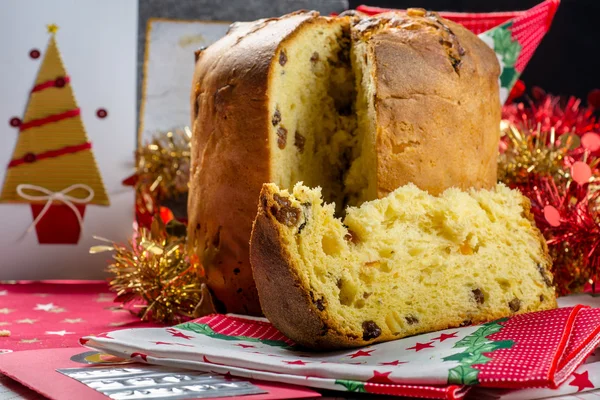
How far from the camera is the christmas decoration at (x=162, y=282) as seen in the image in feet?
4.89

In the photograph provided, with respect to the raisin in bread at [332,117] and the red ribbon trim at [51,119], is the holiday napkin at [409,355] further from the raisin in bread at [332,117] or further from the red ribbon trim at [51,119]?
the red ribbon trim at [51,119]

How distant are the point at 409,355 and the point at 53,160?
118 cm

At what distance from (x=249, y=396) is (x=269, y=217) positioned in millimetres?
269

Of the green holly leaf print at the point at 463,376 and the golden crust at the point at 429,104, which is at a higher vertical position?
the golden crust at the point at 429,104

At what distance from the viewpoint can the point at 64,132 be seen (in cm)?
188

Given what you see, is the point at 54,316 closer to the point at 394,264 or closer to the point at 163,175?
the point at 163,175

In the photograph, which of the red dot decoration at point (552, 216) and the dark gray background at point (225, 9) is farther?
the dark gray background at point (225, 9)

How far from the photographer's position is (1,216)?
6.15 ft

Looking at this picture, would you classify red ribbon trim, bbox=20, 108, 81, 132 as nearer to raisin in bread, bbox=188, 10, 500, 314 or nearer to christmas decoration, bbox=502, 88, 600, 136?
raisin in bread, bbox=188, 10, 500, 314

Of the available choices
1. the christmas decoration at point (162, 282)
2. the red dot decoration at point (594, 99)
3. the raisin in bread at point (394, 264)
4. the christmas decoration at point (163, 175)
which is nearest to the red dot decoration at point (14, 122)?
the christmas decoration at point (163, 175)

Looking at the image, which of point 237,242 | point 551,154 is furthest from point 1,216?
point 551,154

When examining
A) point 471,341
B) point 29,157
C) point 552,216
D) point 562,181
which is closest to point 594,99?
point 562,181

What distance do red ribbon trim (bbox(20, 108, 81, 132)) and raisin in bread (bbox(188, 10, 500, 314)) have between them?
22.2 inches

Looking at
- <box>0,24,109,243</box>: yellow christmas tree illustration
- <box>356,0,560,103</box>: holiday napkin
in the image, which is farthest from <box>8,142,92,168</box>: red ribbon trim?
<box>356,0,560,103</box>: holiday napkin
